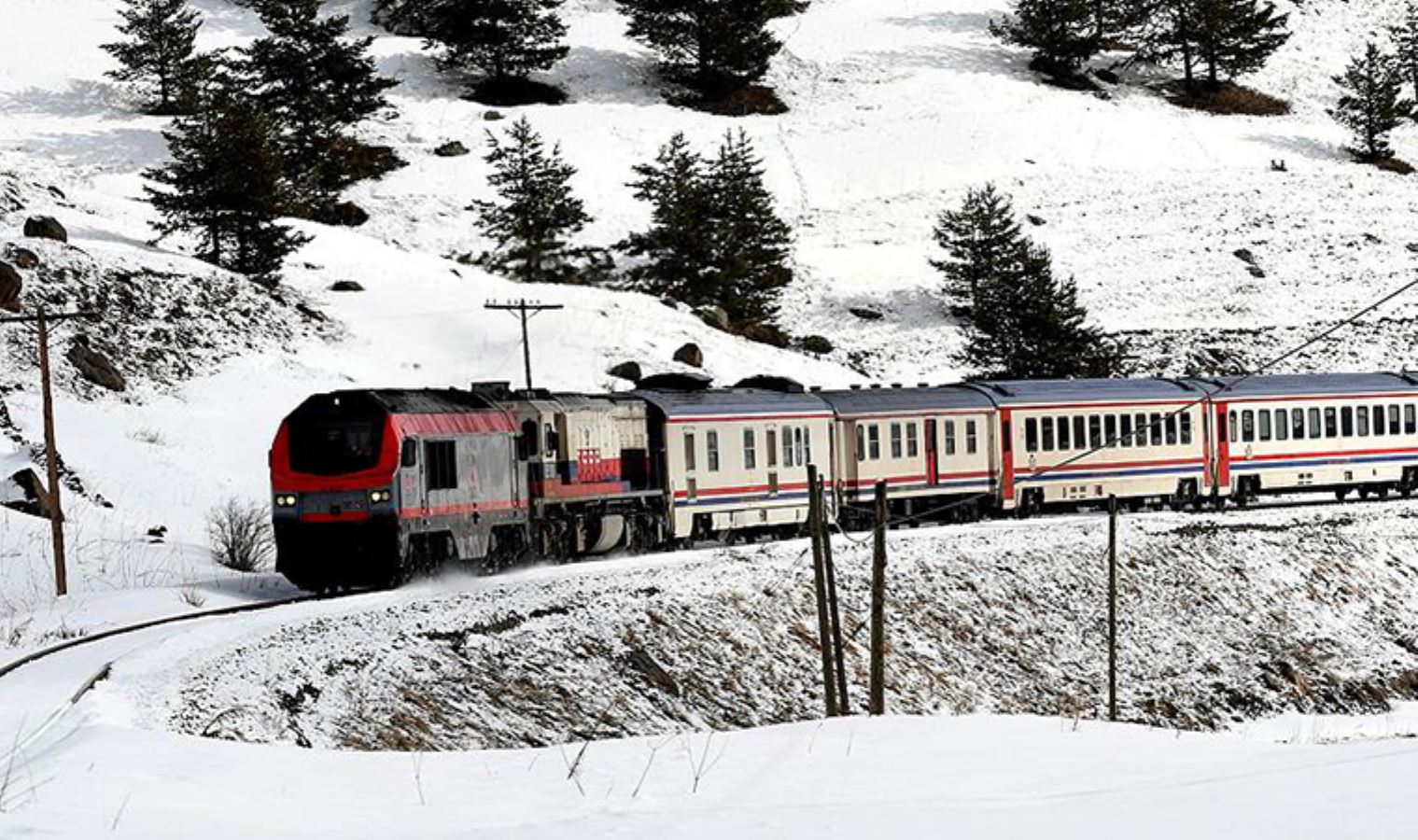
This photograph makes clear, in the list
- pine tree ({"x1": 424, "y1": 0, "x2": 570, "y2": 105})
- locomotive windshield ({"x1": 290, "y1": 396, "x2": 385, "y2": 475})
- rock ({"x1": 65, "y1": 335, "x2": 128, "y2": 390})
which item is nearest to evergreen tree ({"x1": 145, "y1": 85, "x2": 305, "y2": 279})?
rock ({"x1": 65, "y1": 335, "x2": 128, "y2": 390})

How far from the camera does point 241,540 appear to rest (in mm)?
35281

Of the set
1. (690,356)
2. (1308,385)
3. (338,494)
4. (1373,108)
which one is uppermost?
(1373,108)

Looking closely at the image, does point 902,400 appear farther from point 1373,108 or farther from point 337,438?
point 1373,108

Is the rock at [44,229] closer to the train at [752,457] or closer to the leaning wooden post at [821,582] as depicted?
the train at [752,457]

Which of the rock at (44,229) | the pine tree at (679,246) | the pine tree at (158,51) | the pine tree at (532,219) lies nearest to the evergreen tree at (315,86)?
the pine tree at (158,51)

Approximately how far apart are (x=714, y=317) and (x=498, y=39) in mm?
39371

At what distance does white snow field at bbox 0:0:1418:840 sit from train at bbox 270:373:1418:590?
1.71 m

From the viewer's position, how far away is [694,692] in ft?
85.3

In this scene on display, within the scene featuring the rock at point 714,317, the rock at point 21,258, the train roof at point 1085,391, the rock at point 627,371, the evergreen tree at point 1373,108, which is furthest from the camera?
the evergreen tree at point 1373,108

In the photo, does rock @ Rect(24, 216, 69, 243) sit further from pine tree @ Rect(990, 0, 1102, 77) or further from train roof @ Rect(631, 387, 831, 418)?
pine tree @ Rect(990, 0, 1102, 77)

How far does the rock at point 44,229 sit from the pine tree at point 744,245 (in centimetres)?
2650

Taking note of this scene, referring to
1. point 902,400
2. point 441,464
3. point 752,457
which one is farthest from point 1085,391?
point 441,464

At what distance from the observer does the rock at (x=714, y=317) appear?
66812mm

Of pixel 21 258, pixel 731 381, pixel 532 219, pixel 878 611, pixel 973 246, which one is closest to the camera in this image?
pixel 878 611
